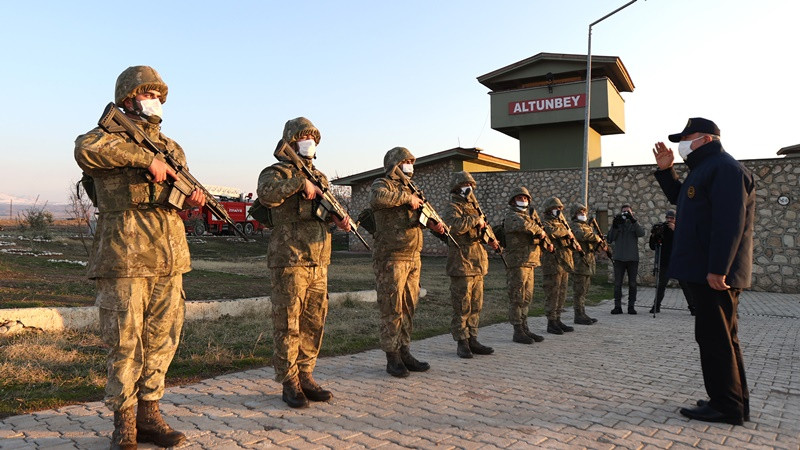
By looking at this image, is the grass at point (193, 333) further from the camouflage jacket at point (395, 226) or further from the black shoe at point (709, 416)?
the black shoe at point (709, 416)

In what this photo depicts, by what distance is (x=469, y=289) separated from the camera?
6312mm

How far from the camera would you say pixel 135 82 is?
3408mm

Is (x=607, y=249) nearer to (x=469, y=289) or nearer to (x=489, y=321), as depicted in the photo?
(x=489, y=321)

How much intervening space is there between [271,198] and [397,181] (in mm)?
1747

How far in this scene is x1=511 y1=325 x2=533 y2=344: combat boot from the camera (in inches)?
281

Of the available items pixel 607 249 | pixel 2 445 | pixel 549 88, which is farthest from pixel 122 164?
pixel 549 88

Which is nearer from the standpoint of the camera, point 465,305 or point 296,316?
point 296,316

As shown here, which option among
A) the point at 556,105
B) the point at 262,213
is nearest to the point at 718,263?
the point at 262,213

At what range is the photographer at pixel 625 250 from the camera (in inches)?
405

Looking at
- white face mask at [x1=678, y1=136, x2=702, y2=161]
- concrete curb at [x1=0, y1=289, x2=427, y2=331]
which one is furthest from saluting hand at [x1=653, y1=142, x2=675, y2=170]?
concrete curb at [x1=0, y1=289, x2=427, y2=331]

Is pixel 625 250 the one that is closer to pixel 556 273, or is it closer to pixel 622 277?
pixel 622 277

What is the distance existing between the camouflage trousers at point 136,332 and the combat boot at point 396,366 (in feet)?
7.54

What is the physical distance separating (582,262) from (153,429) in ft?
24.6

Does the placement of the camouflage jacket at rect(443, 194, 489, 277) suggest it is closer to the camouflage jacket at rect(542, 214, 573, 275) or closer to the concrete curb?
the camouflage jacket at rect(542, 214, 573, 275)
